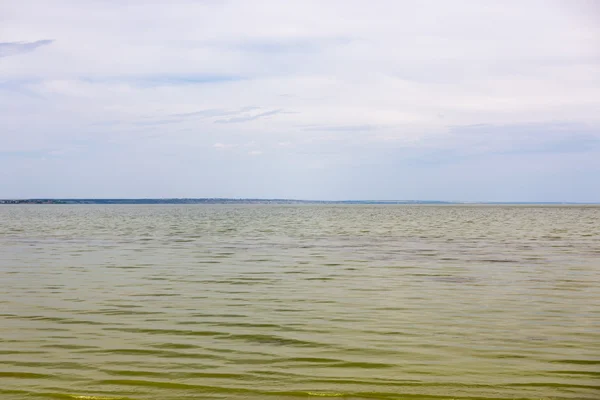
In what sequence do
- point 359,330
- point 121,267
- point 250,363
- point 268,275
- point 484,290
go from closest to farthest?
point 250,363
point 359,330
point 484,290
point 268,275
point 121,267

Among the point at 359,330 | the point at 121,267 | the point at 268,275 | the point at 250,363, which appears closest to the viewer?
the point at 250,363

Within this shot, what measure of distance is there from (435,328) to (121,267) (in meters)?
12.5

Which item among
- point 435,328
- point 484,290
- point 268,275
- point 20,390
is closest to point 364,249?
point 268,275

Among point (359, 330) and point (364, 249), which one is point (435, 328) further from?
point (364, 249)

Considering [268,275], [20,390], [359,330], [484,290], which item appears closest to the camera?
[20,390]

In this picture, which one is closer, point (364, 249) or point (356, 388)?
point (356, 388)

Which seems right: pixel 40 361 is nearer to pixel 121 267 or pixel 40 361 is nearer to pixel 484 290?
pixel 484 290

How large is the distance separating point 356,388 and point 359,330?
337 centimetres

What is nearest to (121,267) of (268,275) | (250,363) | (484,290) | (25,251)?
(268,275)

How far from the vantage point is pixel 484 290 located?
1611cm

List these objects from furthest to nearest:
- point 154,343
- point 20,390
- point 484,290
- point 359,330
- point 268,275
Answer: point 268,275, point 484,290, point 359,330, point 154,343, point 20,390

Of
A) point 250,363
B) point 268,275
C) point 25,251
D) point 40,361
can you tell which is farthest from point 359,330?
point 25,251

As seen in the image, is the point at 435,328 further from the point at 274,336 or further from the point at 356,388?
the point at 356,388

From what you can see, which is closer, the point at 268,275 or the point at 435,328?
the point at 435,328
